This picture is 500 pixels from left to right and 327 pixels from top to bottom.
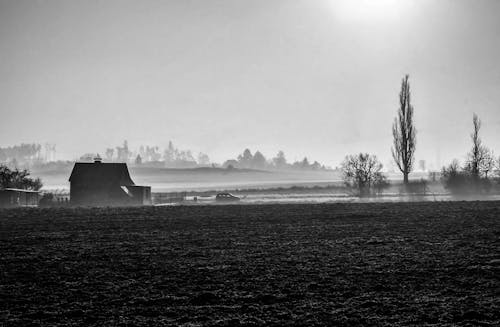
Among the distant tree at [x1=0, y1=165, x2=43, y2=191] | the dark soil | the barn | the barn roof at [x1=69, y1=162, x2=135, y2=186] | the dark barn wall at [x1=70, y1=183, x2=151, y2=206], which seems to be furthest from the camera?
the distant tree at [x1=0, y1=165, x2=43, y2=191]

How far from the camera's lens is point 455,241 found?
2248 centimetres

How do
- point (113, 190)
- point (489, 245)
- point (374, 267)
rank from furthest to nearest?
1. point (113, 190)
2. point (489, 245)
3. point (374, 267)

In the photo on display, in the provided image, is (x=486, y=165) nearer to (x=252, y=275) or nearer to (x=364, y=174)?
(x=364, y=174)

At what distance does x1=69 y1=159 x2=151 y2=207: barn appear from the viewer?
2506 inches

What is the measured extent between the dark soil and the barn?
35205mm

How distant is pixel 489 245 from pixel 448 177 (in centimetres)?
5438

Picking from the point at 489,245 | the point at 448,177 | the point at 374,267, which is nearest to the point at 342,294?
the point at 374,267

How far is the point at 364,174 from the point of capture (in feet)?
249

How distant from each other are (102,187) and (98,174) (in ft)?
5.89

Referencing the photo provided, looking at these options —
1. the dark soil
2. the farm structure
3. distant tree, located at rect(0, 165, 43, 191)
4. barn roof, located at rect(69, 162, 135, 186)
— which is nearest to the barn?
barn roof, located at rect(69, 162, 135, 186)

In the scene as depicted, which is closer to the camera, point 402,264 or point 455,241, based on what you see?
point 402,264

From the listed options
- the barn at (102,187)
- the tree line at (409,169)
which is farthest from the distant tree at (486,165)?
the barn at (102,187)

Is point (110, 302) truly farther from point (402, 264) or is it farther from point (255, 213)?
point (255, 213)

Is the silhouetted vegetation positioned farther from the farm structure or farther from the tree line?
the farm structure
